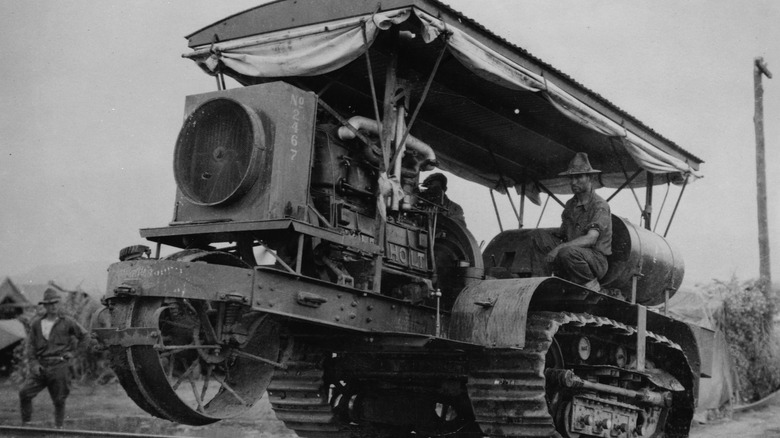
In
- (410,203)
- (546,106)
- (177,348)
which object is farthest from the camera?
(546,106)

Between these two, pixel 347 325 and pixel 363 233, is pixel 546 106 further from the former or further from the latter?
pixel 347 325

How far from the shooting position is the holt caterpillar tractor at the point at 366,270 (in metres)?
6.02

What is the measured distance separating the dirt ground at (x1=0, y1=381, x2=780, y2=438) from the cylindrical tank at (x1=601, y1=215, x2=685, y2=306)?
3.31 meters

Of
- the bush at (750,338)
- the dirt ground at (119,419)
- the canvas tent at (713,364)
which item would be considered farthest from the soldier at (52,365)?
the bush at (750,338)

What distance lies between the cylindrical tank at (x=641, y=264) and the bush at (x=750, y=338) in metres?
5.98

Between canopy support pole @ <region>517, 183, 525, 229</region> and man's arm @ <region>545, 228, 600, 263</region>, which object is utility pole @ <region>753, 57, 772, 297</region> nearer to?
canopy support pole @ <region>517, 183, 525, 229</region>

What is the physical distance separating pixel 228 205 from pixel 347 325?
4.16 feet

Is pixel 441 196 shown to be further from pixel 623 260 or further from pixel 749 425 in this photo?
pixel 749 425

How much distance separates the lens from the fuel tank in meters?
9.39

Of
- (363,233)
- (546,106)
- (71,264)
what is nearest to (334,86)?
(363,233)

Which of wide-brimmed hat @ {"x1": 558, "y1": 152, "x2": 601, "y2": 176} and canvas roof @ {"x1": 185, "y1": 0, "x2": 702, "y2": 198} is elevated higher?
canvas roof @ {"x1": 185, "y1": 0, "x2": 702, "y2": 198}

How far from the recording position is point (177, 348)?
5.62m

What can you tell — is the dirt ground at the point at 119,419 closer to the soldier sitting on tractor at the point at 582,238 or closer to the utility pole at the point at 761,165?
the soldier sitting on tractor at the point at 582,238

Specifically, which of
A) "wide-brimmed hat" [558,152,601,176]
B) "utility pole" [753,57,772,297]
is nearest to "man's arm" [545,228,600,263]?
"wide-brimmed hat" [558,152,601,176]
